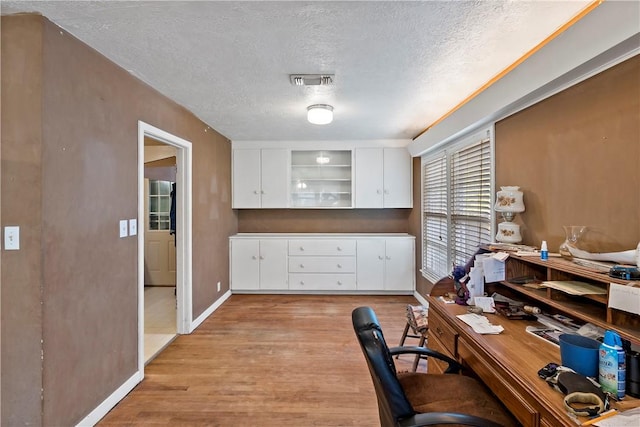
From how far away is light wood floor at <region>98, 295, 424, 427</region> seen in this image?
200 centimetres

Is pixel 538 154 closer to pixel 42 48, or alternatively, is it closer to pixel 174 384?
pixel 42 48

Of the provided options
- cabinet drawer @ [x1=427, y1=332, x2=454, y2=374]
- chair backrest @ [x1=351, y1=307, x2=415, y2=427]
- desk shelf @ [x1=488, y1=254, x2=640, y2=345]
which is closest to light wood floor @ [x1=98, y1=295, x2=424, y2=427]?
cabinet drawer @ [x1=427, y1=332, x2=454, y2=374]

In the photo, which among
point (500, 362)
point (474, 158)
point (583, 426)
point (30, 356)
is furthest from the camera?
point (474, 158)

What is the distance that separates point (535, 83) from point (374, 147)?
2904 millimetres

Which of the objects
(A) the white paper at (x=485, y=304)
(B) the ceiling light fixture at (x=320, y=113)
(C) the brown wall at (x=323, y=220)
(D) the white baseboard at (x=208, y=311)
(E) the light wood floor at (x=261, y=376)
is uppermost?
(B) the ceiling light fixture at (x=320, y=113)

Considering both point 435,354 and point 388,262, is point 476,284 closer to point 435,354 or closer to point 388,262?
point 435,354

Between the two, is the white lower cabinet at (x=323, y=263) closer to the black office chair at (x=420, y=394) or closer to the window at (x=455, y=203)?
the window at (x=455, y=203)

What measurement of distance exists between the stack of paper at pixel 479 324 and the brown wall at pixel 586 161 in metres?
0.61

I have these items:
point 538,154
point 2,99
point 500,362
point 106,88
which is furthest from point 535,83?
point 2,99

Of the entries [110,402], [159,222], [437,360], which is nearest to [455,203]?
[437,360]

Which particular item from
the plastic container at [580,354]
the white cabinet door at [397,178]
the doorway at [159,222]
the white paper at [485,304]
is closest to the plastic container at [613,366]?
the plastic container at [580,354]

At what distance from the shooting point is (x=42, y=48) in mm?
1594

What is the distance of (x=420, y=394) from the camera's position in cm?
149

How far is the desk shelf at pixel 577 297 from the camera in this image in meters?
1.16
